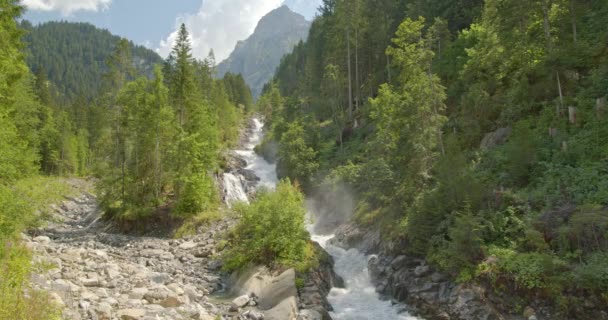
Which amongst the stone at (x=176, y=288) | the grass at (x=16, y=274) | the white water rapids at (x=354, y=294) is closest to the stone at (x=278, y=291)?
the white water rapids at (x=354, y=294)

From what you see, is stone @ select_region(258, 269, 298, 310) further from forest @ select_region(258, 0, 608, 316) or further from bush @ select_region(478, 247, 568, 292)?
bush @ select_region(478, 247, 568, 292)

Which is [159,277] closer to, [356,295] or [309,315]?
[309,315]

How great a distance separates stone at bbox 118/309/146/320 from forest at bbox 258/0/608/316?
1098cm

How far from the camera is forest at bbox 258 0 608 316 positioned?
13.9 meters

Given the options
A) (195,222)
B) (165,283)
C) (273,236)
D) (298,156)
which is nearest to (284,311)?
(273,236)

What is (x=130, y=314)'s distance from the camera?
1200cm

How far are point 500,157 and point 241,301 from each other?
13.2m

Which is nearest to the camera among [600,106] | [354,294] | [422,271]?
[422,271]

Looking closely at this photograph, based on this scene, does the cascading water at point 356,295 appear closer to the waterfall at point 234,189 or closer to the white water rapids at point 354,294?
the white water rapids at point 354,294

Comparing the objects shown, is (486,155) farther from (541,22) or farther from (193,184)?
(193,184)

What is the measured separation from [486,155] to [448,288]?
8.07 meters

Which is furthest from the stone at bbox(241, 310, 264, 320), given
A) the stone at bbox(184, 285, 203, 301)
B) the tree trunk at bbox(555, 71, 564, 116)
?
the tree trunk at bbox(555, 71, 564, 116)

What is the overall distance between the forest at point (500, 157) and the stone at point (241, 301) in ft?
25.2

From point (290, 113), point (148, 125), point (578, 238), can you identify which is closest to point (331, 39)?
point (290, 113)
